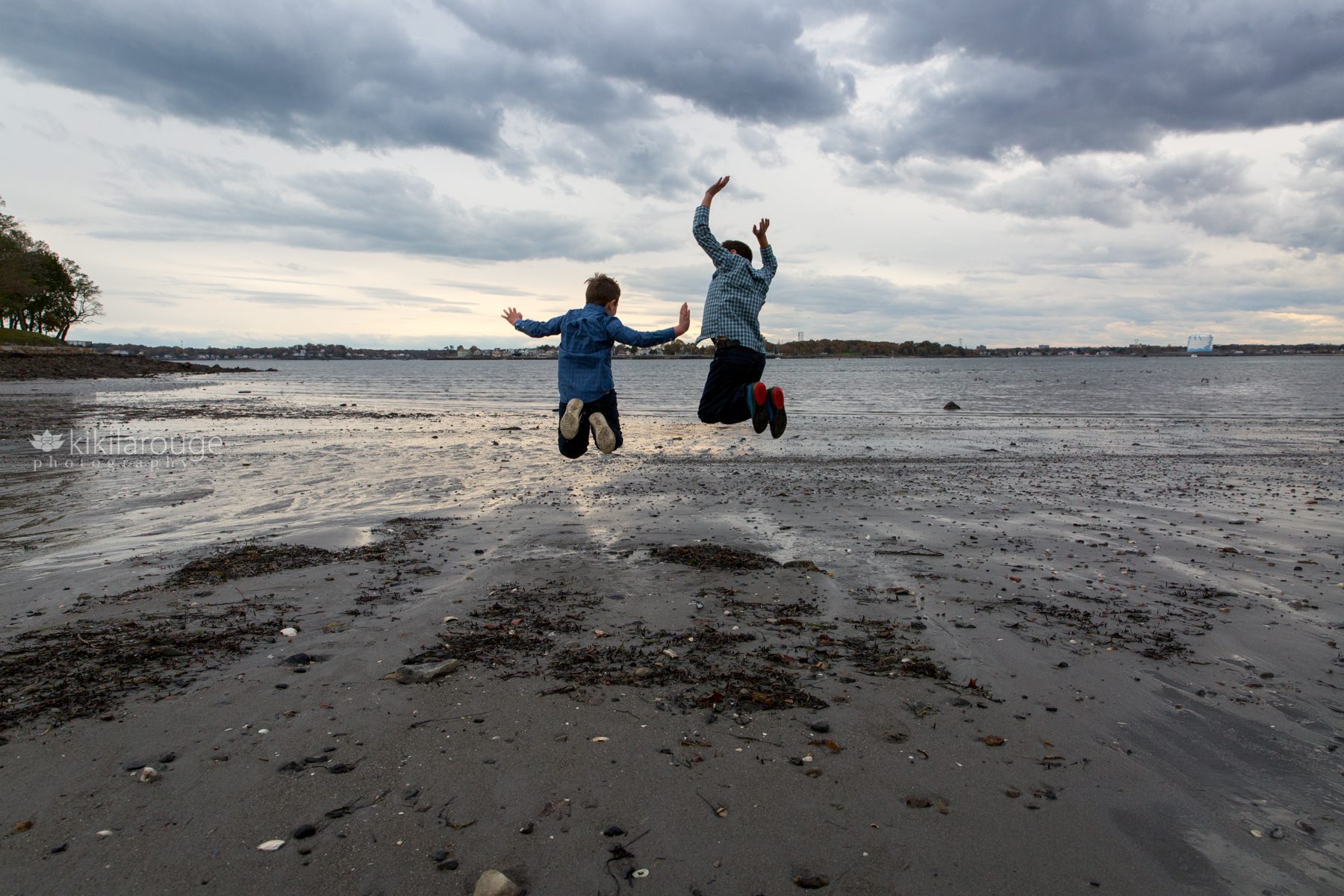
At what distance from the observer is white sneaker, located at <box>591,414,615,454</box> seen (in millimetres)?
8844

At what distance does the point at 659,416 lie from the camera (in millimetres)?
35312

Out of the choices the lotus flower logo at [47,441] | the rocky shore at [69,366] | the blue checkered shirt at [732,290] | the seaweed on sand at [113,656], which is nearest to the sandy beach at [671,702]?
the seaweed on sand at [113,656]

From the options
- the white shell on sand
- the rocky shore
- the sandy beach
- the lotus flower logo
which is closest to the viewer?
the white shell on sand

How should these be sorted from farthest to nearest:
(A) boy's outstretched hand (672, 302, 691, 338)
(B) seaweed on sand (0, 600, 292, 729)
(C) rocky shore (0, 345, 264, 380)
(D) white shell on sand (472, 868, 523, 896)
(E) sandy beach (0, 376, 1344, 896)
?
(C) rocky shore (0, 345, 264, 380), (A) boy's outstretched hand (672, 302, 691, 338), (B) seaweed on sand (0, 600, 292, 729), (E) sandy beach (0, 376, 1344, 896), (D) white shell on sand (472, 868, 523, 896)

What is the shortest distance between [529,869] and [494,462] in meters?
14.8

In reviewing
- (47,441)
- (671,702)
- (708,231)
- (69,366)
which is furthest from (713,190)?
(69,366)

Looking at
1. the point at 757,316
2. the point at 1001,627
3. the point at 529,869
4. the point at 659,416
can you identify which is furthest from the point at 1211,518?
the point at 659,416

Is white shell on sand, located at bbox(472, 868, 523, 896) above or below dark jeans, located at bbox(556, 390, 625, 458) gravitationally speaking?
below

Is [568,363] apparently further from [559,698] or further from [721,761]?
[721,761]

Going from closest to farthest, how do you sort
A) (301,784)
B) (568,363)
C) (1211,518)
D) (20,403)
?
(301,784) < (568,363) < (1211,518) < (20,403)

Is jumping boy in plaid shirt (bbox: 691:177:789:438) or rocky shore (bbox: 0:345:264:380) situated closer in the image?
jumping boy in plaid shirt (bbox: 691:177:789:438)

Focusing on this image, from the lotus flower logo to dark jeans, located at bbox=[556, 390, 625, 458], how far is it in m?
16.6

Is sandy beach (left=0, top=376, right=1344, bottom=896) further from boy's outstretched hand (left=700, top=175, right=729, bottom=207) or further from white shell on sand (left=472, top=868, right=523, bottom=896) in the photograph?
boy's outstretched hand (left=700, top=175, right=729, bottom=207)

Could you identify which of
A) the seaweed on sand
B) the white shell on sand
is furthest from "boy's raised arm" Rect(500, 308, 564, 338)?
the white shell on sand
